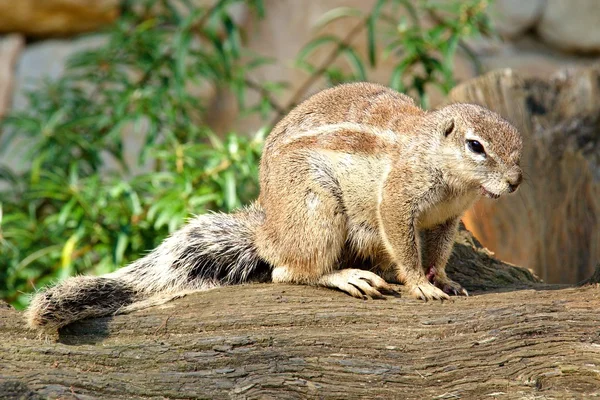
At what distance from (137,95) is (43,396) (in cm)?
364

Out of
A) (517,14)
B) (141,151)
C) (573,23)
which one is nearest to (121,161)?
(141,151)

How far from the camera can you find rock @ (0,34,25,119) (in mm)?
8844

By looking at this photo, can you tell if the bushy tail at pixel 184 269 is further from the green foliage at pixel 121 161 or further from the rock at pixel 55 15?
the rock at pixel 55 15

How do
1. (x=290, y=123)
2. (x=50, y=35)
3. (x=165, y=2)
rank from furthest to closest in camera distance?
(x=50, y=35) < (x=165, y=2) < (x=290, y=123)

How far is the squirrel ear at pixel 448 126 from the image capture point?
355 centimetres

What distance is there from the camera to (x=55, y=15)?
8820mm

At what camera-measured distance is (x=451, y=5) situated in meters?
6.08

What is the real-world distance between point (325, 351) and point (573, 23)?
7.38m

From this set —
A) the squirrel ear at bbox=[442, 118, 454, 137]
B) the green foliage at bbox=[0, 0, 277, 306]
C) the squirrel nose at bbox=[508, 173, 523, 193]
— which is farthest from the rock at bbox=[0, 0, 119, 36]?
the squirrel nose at bbox=[508, 173, 523, 193]

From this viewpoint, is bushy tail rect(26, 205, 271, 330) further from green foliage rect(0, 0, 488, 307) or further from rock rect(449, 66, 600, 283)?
rock rect(449, 66, 600, 283)

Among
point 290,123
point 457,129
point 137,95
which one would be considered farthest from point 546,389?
point 137,95

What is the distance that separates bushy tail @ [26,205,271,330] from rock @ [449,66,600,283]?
1996mm

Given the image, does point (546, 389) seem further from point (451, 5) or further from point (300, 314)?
point (451, 5)

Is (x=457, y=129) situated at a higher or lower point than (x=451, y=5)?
lower
